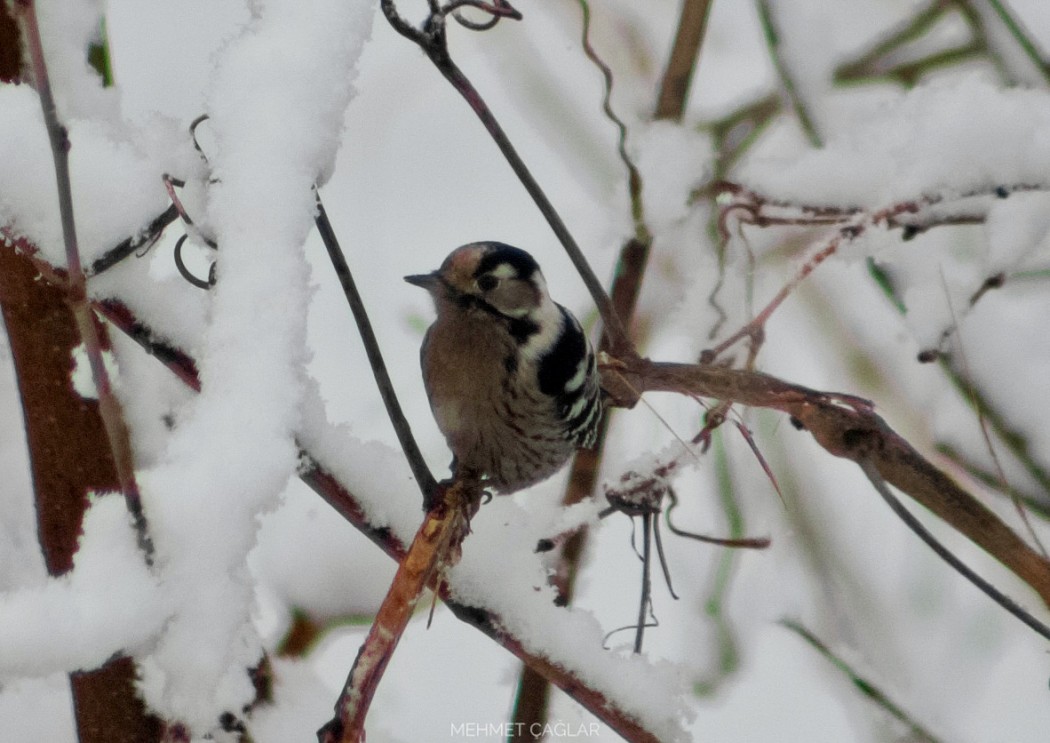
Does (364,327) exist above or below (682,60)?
below

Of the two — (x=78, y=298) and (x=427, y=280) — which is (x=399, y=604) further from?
(x=427, y=280)

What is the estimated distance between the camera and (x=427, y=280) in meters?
1.62

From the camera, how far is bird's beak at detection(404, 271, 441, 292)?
5.22ft

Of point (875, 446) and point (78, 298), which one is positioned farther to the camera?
point (875, 446)

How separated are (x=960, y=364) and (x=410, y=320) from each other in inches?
48.7

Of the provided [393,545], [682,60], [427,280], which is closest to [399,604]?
[393,545]

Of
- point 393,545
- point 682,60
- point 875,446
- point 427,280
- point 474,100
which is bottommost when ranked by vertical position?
point 393,545

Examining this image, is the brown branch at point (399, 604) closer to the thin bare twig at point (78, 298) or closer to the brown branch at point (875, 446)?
the thin bare twig at point (78, 298)

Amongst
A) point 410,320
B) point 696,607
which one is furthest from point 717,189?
point 696,607

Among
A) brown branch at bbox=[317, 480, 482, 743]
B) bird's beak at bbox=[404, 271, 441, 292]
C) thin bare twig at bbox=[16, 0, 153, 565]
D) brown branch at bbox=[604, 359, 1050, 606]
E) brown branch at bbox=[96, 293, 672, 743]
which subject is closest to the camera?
thin bare twig at bbox=[16, 0, 153, 565]

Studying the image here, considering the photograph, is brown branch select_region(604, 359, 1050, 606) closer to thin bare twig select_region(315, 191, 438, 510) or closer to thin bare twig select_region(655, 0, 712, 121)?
thin bare twig select_region(315, 191, 438, 510)

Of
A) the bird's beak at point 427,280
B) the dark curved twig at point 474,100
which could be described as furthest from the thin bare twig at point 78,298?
the bird's beak at point 427,280

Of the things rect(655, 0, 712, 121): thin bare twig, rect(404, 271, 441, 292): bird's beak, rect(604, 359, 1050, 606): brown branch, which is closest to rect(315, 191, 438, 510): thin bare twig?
rect(604, 359, 1050, 606): brown branch

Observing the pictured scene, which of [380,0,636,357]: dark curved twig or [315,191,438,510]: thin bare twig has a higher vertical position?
[380,0,636,357]: dark curved twig
